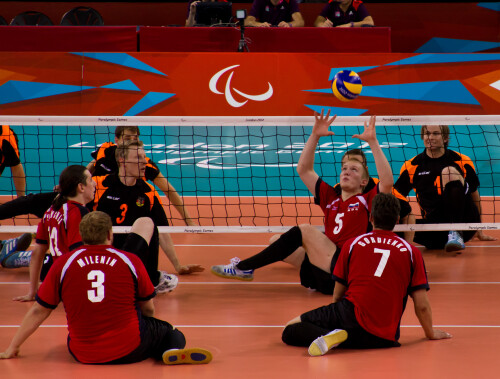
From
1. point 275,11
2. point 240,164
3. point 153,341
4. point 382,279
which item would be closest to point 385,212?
point 382,279

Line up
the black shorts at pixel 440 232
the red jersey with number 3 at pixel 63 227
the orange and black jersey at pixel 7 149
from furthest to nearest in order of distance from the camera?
the orange and black jersey at pixel 7 149
the black shorts at pixel 440 232
the red jersey with number 3 at pixel 63 227

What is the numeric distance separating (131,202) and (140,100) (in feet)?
20.8

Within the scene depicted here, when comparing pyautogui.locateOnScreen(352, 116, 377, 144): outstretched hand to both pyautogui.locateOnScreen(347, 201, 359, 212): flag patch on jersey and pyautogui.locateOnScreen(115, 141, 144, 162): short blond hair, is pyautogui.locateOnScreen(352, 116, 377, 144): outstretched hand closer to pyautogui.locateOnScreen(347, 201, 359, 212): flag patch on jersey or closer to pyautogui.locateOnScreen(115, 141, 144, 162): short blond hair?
pyautogui.locateOnScreen(347, 201, 359, 212): flag patch on jersey

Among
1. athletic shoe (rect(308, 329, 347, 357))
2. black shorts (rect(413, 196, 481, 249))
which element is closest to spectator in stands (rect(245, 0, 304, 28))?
black shorts (rect(413, 196, 481, 249))

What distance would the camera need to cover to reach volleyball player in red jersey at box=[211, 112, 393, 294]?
6.79 meters

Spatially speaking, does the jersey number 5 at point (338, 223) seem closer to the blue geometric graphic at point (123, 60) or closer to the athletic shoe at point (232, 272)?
the athletic shoe at point (232, 272)

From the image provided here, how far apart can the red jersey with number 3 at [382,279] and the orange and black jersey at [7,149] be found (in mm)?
5213

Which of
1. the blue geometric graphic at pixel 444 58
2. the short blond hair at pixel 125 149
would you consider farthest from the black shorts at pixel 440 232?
the blue geometric graphic at pixel 444 58

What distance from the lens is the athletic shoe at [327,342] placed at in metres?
5.27

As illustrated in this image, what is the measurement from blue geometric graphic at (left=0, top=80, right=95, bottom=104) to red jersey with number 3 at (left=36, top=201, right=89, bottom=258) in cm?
751

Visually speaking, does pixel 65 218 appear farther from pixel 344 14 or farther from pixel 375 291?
pixel 344 14

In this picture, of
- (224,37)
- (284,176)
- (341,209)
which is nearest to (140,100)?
(224,37)

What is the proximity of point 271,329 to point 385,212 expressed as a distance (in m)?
1.46

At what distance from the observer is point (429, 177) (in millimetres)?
8625
